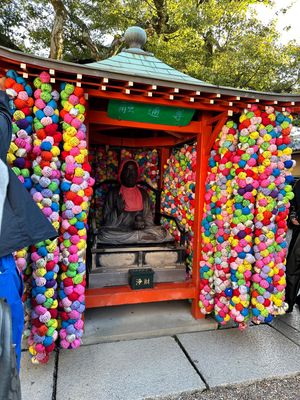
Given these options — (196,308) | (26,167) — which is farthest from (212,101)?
(196,308)

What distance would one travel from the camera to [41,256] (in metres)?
2.40

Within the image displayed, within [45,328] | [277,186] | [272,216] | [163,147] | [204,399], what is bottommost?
[204,399]

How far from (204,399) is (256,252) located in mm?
1468

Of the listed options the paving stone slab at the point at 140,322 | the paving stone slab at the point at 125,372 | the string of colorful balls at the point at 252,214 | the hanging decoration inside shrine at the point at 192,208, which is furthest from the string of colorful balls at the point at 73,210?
the string of colorful balls at the point at 252,214

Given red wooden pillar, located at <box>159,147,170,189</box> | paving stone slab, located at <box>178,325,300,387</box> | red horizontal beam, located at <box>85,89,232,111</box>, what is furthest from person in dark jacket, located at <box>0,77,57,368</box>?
red wooden pillar, located at <box>159,147,170,189</box>

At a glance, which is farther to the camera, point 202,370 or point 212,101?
point 212,101

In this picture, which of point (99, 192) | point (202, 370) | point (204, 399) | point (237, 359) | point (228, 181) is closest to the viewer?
point (204, 399)

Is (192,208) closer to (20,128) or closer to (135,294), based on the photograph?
(135,294)

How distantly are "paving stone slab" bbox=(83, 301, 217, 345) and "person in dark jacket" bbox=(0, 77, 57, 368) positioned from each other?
1686 mm

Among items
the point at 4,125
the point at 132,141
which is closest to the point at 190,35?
the point at 132,141

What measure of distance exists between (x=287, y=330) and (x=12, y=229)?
3.43 meters

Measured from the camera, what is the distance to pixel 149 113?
296 cm

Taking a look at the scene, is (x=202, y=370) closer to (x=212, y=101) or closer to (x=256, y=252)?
(x=256, y=252)

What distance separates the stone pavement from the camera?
2363mm
